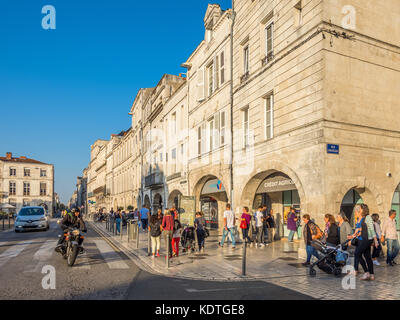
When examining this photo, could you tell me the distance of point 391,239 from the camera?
10375 millimetres

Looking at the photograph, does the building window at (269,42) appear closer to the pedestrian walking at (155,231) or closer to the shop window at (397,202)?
the shop window at (397,202)

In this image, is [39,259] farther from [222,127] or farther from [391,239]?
[222,127]

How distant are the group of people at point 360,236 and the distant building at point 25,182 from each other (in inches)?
2958

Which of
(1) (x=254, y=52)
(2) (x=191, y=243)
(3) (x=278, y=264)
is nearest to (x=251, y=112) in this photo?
(1) (x=254, y=52)

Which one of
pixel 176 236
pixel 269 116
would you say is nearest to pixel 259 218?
pixel 176 236

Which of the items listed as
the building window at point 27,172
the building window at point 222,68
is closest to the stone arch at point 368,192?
the building window at point 222,68

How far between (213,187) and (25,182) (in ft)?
222

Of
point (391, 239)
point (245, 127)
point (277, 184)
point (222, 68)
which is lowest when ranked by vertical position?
point (391, 239)

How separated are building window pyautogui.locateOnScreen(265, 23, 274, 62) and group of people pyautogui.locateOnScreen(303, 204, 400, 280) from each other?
24.5 feet

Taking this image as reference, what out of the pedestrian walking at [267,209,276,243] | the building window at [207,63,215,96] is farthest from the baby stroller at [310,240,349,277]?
the building window at [207,63,215,96]

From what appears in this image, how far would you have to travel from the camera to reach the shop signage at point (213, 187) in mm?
19477

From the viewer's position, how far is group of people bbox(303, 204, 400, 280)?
815 centimetres

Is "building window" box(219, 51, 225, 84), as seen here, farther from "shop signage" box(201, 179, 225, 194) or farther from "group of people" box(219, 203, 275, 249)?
"group of people" box(219, 203, 275, 249)

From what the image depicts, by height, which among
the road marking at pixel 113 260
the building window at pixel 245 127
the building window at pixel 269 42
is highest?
the building window at pixel 269 42
